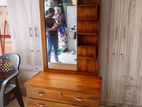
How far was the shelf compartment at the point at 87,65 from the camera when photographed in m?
1.94

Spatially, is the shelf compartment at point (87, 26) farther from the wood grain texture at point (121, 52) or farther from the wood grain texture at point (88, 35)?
the wood grain texture at point (121, 52)

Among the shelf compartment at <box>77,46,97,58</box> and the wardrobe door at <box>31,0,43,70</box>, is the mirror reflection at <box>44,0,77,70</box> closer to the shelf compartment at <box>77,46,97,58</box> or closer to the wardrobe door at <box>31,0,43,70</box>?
the shelf compartment at <box>77,46,97,58</box>

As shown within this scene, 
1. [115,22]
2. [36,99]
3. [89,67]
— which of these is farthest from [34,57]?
[115,22]

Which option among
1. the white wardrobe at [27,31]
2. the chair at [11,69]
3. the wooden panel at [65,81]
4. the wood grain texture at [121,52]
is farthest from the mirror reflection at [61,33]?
the chair at [11,69]

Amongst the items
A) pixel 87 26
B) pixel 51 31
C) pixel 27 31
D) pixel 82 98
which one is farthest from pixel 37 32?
pixel 82 98

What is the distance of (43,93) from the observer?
5.82 feet

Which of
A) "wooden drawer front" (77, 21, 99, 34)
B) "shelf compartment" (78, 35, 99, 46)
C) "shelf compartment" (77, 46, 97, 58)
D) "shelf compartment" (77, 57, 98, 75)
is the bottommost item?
"shelf compartment" (77, 57, 98, 75)

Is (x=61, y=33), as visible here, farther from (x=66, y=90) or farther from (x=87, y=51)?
(x=66, y=90)

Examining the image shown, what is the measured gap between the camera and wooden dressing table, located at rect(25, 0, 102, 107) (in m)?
1.67

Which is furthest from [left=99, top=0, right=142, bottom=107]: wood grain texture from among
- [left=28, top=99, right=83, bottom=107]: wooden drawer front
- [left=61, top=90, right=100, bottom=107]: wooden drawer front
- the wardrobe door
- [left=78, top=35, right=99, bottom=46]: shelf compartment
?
the wardrobe door

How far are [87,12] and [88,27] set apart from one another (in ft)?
0.57

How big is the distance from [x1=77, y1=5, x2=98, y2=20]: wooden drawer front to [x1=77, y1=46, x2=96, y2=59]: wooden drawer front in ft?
1.18

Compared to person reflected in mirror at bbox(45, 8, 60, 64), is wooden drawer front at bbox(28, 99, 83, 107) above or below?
below

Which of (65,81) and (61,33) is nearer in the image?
(65,81)
